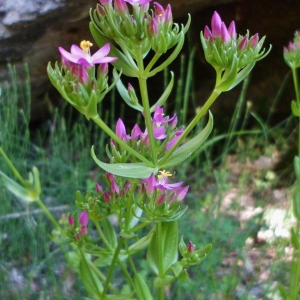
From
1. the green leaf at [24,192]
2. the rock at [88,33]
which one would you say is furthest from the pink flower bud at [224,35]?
the rock at [88,33]

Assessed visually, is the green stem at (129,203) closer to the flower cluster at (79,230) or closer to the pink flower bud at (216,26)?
the flower cluster at (79,230)

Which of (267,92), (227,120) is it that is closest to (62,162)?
(227,120)

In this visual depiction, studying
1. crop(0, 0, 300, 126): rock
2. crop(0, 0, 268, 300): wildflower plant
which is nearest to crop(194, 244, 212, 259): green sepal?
crop(0, 0, 268, 300): wildflower plant

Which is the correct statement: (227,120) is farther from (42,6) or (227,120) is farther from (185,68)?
(42,6)

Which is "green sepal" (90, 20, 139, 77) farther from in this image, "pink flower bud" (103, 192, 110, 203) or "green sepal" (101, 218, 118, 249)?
"green sepal" (101, 218, 118, 249)

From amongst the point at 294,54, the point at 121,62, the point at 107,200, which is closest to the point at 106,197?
the point at 107,200

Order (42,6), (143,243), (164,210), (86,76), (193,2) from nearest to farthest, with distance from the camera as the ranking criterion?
(86,76) < (164,210) < (143,243) < (42,6) < (193,2)
